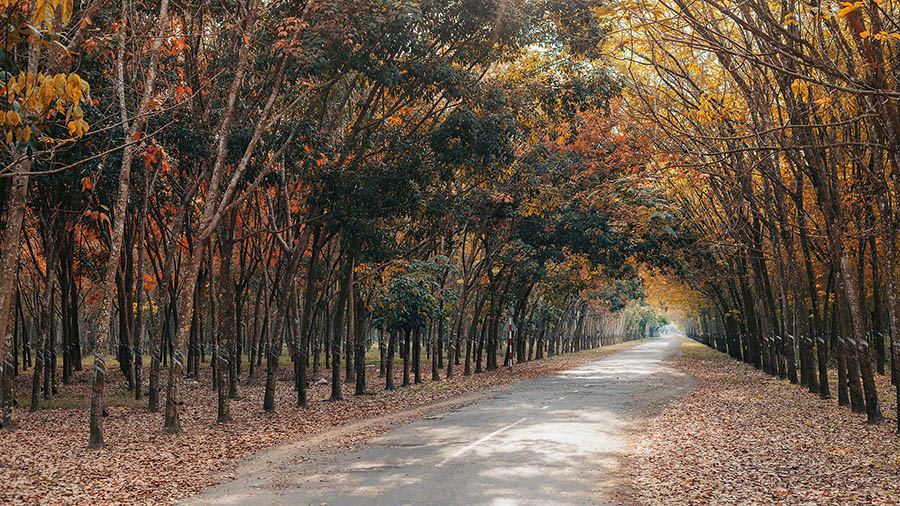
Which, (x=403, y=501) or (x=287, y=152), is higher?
(x=287, y=152)

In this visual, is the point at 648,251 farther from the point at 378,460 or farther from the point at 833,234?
the point at 378,460

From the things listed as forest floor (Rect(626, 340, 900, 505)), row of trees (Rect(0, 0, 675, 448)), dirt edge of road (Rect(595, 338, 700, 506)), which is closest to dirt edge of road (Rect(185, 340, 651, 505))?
row of trees (Rect(0, 0, 675, 448))

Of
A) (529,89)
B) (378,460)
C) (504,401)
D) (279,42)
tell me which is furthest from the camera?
(504,401)

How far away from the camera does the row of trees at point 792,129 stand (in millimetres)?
9031

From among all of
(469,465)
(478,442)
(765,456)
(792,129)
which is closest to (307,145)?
(478,442)

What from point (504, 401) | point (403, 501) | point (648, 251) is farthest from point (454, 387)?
point (403, 501)

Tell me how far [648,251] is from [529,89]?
39.6 ft

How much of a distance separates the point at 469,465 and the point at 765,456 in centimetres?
514

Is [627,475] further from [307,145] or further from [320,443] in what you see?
[307,145]

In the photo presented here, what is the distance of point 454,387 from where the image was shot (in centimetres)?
2805

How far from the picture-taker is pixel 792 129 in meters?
15.0

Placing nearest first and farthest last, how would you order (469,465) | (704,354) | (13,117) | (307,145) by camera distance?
(13,117) < (469,465) < (307,145) < (704,354)

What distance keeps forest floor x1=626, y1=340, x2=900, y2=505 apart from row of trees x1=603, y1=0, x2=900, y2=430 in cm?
142

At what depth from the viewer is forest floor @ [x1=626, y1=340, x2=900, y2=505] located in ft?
30.6
